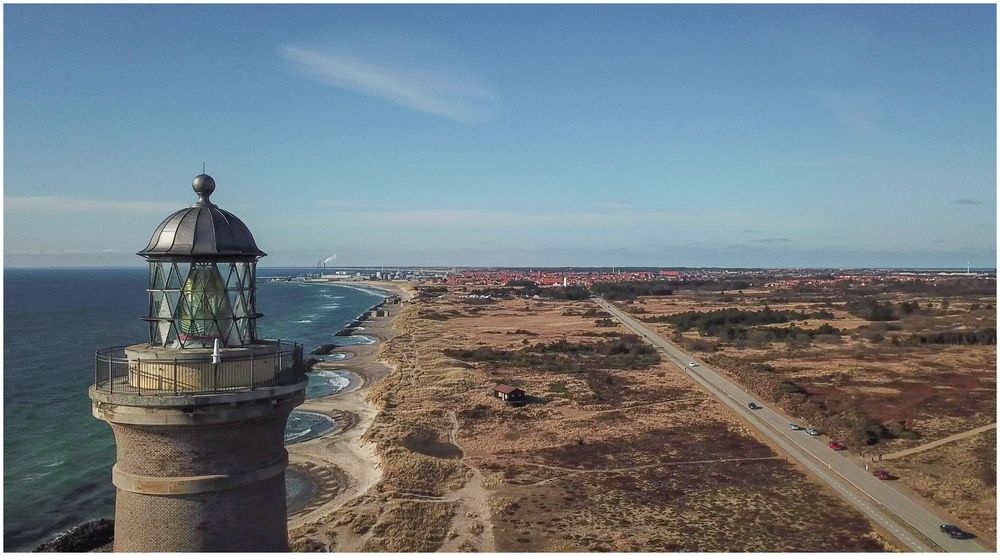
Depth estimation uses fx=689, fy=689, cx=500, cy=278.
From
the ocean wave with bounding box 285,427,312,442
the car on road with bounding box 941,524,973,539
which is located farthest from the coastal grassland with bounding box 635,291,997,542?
the ocean wave with bounding box 285,427,312,442

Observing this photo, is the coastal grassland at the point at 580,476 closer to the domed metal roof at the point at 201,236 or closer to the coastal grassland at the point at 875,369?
the coastal grassland at the point at 875,369

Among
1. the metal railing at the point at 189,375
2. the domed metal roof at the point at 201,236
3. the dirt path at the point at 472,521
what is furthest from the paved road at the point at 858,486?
the domed metal roof at the point at 201,236

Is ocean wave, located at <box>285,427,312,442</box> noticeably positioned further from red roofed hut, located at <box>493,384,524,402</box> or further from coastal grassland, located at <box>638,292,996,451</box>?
coastal grassland, located at <box>638,292,996,451</box>

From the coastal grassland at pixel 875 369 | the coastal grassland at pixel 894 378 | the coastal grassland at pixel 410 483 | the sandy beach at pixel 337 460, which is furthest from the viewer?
the coastal grassland at pixel 875 369

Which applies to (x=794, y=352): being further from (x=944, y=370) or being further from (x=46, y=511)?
(x=46, y=511)

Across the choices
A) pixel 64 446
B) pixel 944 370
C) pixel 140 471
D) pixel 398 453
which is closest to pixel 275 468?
pixel 140 471

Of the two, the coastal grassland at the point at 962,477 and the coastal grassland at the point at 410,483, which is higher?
the coastal grassland at the point at 962,477
